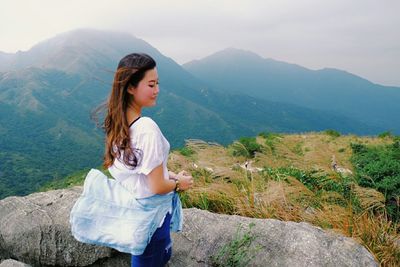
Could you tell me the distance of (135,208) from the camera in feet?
8.06

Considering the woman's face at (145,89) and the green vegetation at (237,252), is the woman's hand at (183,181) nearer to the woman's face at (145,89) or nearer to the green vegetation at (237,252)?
the woman's face at (145,89)

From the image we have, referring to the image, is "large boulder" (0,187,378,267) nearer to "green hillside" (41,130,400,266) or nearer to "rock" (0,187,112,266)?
"rock" (0,187,112,266)

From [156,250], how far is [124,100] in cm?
106

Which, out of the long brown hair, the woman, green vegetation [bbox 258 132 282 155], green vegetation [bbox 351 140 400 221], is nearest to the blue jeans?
the woman

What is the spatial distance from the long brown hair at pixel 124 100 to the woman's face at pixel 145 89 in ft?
0.07

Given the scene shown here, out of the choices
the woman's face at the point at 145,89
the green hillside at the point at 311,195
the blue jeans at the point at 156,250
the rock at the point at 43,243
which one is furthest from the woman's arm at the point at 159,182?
the green hillside at the point at 311,195

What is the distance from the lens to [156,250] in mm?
2578

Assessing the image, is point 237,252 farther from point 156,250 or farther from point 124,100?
point 124,100

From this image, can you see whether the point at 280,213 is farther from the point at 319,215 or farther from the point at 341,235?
the point at 341,235

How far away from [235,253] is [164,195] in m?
1.42

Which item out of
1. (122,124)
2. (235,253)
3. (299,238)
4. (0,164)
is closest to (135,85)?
(122,124)

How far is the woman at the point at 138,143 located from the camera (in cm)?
224

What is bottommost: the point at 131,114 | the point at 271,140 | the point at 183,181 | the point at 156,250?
the point at 271,140

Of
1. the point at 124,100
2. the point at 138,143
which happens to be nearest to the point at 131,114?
the point at 124,100
